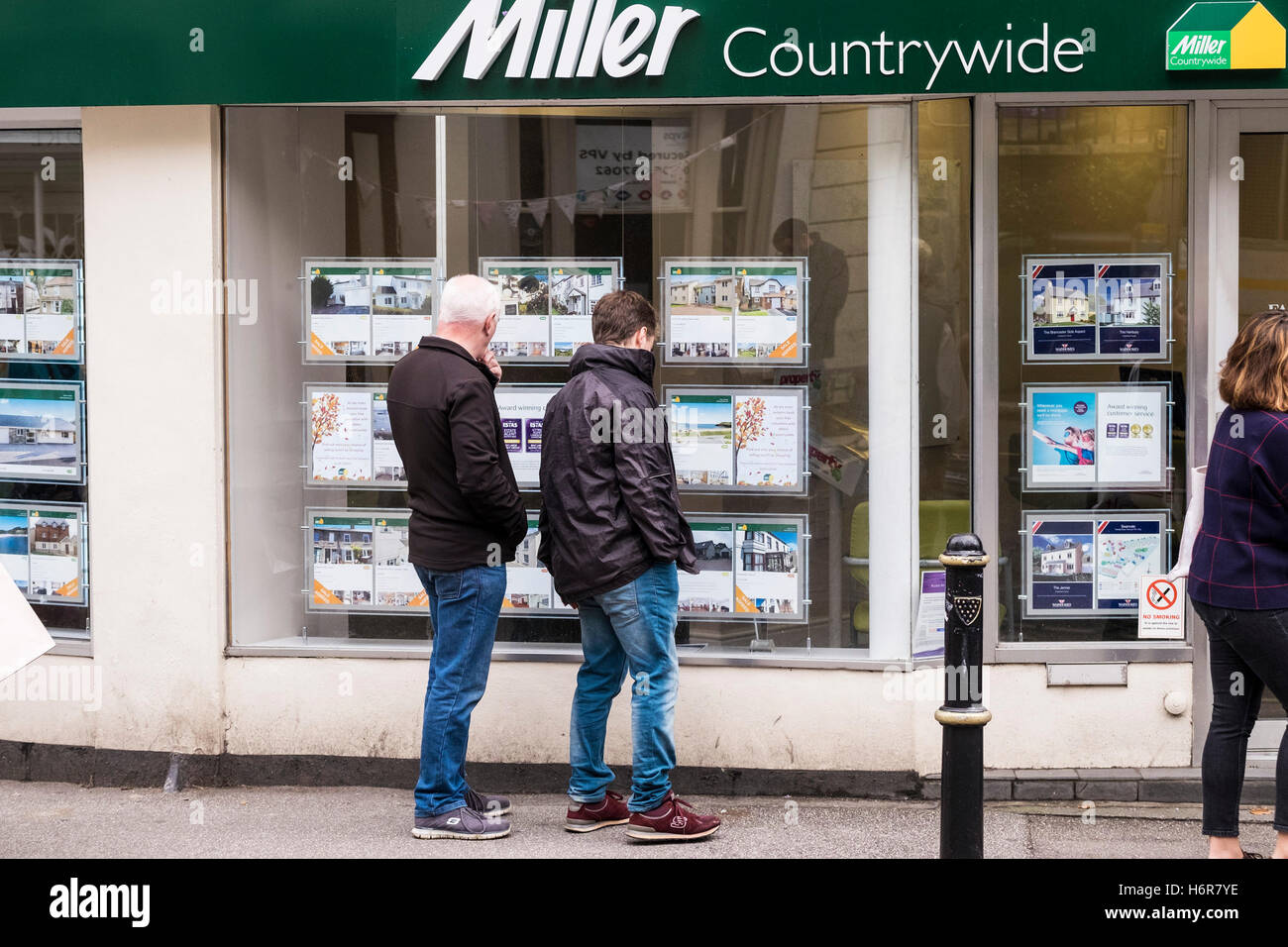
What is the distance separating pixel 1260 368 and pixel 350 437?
380cm

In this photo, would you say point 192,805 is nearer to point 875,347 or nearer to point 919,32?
point 875,347

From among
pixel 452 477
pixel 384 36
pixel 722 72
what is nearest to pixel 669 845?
pixel 452 477

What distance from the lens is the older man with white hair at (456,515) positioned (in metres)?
5.26

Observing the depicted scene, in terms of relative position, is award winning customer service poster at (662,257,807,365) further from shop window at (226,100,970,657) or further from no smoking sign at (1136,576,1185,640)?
no smoking sign at (1136,576,1185,640)

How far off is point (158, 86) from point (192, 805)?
9.80ft

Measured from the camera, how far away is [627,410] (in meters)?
5.28

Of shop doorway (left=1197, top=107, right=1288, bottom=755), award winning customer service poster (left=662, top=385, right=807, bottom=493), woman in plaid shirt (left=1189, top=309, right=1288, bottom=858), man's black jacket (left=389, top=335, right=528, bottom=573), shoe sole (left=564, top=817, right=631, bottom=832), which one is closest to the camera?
woman in plaid shirt (left=1189, top=309, right=1288, bottom=858)

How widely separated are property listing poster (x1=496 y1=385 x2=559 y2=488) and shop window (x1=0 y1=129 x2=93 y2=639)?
1.94 m

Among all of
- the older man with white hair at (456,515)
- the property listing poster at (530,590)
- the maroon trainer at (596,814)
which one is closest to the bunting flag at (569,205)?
the older man with white hair at (456,515)

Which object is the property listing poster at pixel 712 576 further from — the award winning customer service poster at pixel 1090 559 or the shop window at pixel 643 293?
the award winning customer service poster at pixel 1090 559

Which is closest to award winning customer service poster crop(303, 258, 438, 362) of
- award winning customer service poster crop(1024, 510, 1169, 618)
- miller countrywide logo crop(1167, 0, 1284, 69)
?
award winning customer service poster crop(1024, 510, 1169, 618)

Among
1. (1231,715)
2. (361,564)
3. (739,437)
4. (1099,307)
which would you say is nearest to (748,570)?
(739,437)

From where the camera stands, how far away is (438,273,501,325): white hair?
17.8 ft

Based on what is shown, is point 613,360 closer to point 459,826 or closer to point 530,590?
point 530,590
